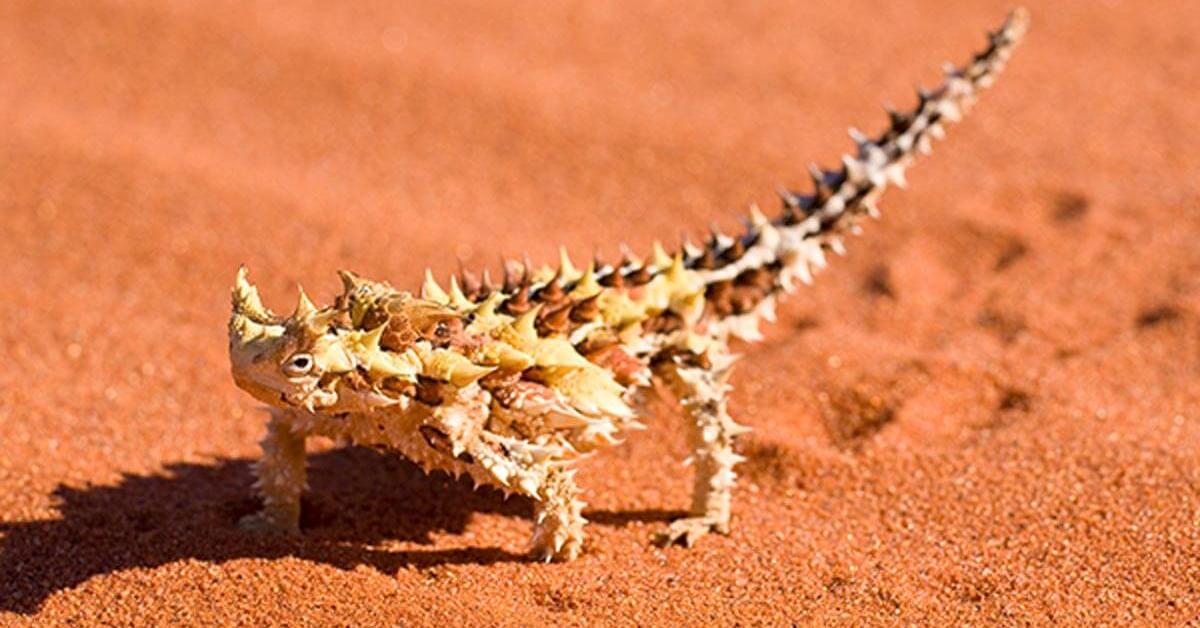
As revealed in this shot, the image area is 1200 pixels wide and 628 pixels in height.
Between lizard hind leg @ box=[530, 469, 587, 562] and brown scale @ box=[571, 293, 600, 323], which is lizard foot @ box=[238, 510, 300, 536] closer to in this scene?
lizard hind leg @ box=[530, 469, 587, 562]

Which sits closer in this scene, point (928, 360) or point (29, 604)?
point (29, 604)

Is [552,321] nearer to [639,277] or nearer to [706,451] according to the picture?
[639,277]

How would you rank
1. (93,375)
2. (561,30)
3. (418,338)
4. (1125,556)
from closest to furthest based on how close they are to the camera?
(418,338) < (1125,556) < (93,375) < (561,30)

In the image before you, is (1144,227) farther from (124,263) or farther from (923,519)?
(124,263)

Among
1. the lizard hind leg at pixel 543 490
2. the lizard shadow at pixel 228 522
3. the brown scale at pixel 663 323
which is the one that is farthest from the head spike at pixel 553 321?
the lizard shadow at pixel 228 522

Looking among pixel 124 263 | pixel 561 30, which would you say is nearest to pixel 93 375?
pixel 124 263

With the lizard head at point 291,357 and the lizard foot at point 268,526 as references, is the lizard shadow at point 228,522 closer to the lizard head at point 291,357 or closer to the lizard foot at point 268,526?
the lizard foot at point 268,526

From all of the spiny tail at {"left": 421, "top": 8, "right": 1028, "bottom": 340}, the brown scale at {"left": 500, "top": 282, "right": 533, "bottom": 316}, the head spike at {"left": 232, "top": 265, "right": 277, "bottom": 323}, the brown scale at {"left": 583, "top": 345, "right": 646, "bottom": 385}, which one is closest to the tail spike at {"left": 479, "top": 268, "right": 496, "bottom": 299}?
the spiny tail at {"left": 421, "top": 8, "right": 1028, "bottom": 340}
